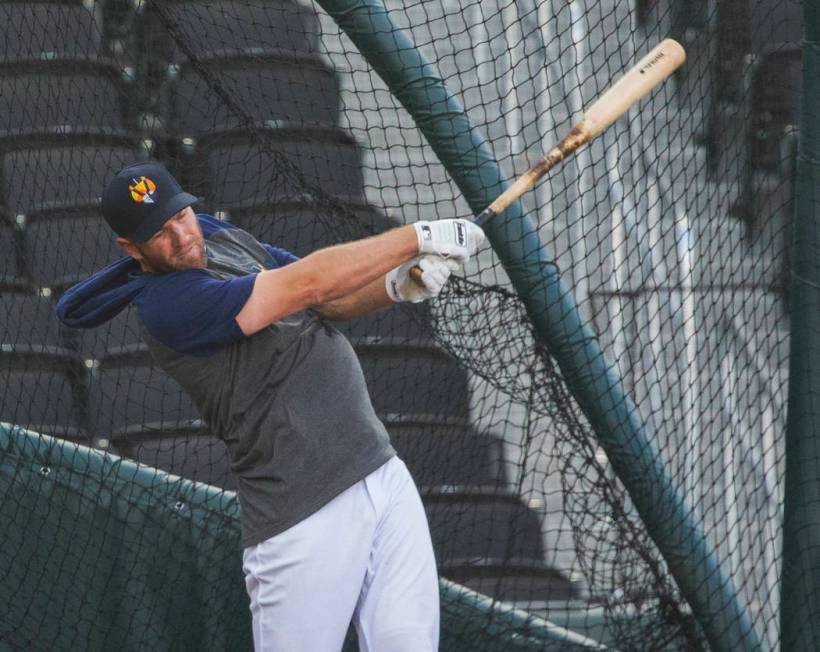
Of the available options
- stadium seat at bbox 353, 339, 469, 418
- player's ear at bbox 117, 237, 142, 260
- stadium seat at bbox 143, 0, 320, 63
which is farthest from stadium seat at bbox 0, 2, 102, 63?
player's ear at bbox 117, 237, 142, 260

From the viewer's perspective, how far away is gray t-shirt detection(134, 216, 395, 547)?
2.60 meters

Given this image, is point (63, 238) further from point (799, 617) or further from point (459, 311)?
point (799, 617)

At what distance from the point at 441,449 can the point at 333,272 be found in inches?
66.2

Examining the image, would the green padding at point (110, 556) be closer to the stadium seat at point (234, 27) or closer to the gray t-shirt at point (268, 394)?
the gray t-shirt at point (268, 394)

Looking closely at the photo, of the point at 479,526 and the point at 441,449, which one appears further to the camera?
the point at 479,526

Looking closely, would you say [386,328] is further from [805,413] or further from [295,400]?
[295,400]

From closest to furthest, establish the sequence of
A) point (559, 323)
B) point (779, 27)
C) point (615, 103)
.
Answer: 1. point (615, 103)
2. point (559, 323)
3. point (779, 27)

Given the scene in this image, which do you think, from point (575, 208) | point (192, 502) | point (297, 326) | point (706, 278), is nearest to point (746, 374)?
point (706, 278)

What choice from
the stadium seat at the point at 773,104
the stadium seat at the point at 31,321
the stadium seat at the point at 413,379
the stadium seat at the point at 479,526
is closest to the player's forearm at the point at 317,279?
the stadium seat at the point at 479,526

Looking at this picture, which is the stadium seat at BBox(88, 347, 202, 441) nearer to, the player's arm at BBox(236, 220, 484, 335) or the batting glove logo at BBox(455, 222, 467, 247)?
the player's arm at BBox(236, 220, 484, 335)

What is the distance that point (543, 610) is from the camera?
3611mm

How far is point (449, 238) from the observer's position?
260 cm

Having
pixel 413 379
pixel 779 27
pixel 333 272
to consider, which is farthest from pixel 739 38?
pixel 333 272

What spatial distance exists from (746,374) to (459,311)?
2122 millimetres
